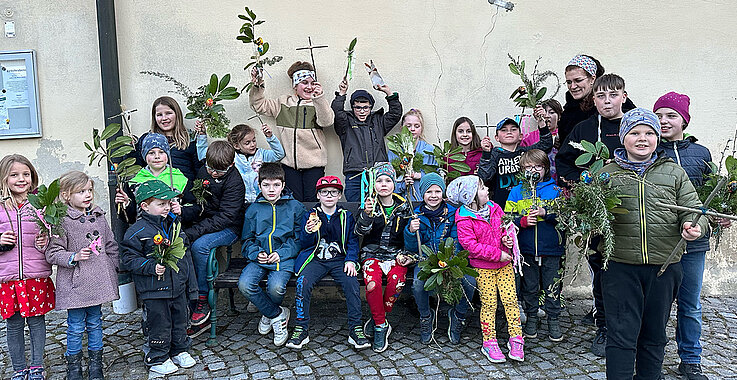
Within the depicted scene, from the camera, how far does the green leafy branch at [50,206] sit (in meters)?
3.95

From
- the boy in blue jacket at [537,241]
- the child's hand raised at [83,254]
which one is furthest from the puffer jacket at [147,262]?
the boy in blue jacket at [537,241]

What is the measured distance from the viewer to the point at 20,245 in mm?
4152

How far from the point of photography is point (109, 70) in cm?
585

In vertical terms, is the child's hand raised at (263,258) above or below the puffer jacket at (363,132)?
below

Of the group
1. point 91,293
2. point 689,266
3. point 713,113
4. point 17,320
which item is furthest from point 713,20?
point 17,320

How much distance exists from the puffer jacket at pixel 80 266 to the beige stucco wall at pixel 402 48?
207 centimetres

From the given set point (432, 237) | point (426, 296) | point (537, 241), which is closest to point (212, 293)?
point (426, 296)

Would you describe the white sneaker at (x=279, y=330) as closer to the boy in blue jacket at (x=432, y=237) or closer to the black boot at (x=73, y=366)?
the boy in blue jacket at (x=432, y=237)

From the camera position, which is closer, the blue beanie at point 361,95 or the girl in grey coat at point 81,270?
the girl in grey coat at point 81,270

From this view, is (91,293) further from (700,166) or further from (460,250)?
(700,166)

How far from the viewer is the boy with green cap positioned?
171 inches

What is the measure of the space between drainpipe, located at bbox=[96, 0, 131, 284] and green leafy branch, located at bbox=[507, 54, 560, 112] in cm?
395

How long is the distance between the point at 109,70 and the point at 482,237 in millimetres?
4049

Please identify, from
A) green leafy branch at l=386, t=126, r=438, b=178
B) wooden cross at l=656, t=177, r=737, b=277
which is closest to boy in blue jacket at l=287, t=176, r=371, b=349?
green leafy branch at l=386, t=126, r=438, b=178
